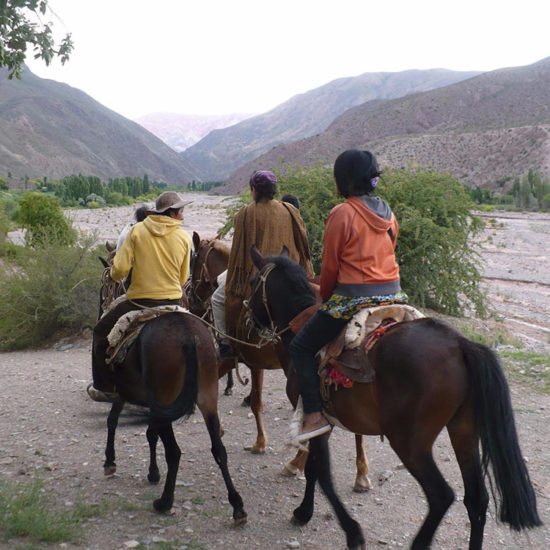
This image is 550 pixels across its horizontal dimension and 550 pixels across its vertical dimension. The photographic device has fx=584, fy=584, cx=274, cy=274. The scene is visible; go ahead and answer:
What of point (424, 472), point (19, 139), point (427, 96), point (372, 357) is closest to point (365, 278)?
point (372, 357)

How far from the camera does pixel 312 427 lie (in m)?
3.87

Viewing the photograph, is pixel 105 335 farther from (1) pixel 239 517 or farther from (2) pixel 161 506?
(1) pixel 239 517

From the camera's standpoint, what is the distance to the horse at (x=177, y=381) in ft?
13.8

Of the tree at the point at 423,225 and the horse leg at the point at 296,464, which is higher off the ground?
the tree at the point at 423,225

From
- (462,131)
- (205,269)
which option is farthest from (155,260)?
(462,131)

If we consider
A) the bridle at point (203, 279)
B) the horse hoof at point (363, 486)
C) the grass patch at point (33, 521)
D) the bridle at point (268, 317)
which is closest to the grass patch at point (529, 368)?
the horse hoof at point (363, 486)

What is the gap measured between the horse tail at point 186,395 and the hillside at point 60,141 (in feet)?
383

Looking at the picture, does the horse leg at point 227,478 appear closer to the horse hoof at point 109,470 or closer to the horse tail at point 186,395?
the horse tail at point 186,395

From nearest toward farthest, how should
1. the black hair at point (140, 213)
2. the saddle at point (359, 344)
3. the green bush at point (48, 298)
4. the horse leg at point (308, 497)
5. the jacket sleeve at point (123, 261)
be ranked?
the saddle at point (359, 344)
the horse leg at point (308, 497)
the jacket sleeve at point (123, 261)
the black hair at point (140, 213)
the green bush at point (48, 298)

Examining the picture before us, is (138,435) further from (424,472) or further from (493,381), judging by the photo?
(493,381)

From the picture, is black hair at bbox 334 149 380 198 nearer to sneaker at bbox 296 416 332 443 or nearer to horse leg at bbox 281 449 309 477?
sneaker at bbox 296 416 332 443

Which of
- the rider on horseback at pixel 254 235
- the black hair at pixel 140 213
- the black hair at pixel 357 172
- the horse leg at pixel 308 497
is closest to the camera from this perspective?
the black hair at pixel 357 172

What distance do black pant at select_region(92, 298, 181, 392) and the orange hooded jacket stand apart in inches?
66.4

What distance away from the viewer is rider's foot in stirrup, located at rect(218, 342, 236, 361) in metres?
5.69
